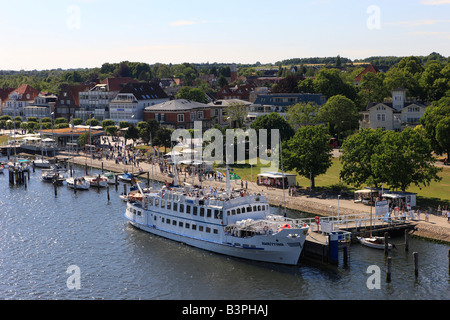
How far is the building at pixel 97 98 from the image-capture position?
174 meters

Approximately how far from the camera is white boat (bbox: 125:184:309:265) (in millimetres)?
56250

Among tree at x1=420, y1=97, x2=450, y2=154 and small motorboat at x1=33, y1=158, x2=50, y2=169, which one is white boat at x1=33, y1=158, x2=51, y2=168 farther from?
tree at x1=420, y1=97, x2=450, y2=154

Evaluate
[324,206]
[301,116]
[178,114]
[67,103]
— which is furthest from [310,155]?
[67,103]

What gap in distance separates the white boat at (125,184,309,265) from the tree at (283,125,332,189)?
2060 centimetres

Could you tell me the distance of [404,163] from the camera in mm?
70875

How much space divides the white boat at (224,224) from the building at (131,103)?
9130 centimetres

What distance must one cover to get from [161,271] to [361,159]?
1382 inches

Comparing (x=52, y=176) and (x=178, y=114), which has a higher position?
(x=178, y=114)

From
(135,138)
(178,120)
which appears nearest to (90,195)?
(135,138)

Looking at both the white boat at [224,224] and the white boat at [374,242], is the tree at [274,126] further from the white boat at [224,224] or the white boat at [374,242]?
the white boat at [374,242]

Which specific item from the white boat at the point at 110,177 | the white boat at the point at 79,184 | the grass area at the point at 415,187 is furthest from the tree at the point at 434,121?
the white boat at the point at 79,184

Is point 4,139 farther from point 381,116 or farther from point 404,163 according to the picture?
point 404,163
